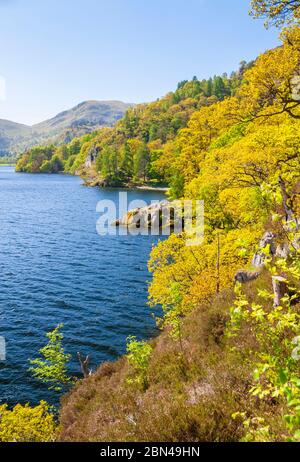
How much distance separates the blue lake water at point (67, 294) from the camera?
2355 cm

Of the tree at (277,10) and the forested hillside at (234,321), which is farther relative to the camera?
the tree at (277,10)

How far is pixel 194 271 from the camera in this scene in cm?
2581

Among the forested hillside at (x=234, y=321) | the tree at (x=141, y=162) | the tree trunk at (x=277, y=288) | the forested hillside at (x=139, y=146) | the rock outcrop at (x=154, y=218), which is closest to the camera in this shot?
the tree trunk at (x=277, y=288)

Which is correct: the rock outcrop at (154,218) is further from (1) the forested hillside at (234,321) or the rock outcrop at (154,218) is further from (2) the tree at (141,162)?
(2) the tree at (141,162)

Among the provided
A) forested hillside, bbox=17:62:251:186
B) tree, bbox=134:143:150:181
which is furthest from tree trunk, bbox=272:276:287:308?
tree, bbox=134:143:150:181

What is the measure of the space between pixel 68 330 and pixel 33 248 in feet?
77.6

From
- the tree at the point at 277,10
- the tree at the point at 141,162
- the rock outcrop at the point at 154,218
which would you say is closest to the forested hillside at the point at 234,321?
the tree at the point at 277,10

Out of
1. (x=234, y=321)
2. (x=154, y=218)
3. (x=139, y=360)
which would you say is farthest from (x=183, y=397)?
(x=154, y=218)

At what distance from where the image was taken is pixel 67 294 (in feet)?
108

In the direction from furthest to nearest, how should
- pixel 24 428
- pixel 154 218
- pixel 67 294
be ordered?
1. pixel 154 218
2. pixel 67 294
3. pixel 24 428

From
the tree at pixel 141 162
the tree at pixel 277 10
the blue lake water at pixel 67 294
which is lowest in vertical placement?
the blue lake water at pixel 67 294

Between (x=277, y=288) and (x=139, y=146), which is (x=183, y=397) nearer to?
(x=277, y=288)

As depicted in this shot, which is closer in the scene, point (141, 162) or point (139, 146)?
point (141, 162)

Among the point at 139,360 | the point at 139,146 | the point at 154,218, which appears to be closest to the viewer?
the point at 139,360
